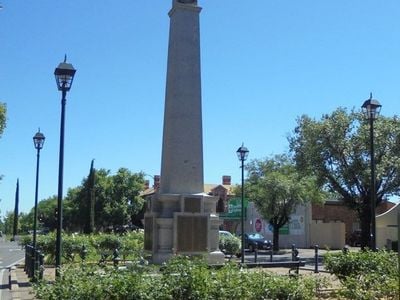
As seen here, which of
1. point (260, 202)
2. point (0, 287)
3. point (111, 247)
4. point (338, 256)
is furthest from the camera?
point (260, 202)

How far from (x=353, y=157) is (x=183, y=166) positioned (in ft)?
57.1

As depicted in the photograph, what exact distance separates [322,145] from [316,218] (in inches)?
1114

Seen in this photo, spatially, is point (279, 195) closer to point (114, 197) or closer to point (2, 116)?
point (2, 116)

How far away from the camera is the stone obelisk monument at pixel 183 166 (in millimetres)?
17875

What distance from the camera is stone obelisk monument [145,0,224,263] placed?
17.9 meters

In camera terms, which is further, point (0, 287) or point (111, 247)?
point (111, 247)

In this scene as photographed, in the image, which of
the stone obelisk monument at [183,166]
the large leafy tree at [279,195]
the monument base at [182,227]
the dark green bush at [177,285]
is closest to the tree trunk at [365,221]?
the large leafy tree at [279,195]

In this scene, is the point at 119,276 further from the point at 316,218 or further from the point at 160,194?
the point at 316,218

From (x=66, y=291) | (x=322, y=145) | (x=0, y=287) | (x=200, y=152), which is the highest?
(x=322, y=145)

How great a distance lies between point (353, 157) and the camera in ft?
Answer: 108

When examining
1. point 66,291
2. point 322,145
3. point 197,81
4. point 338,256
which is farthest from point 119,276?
point 322,145

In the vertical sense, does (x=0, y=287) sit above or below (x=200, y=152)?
below

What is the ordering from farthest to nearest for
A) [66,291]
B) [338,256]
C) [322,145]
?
1. [322,145]
2. [338,256]
3. [66,291]

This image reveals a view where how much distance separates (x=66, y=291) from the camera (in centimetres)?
815
